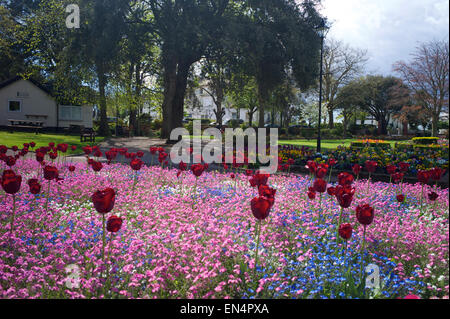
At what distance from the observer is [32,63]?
32.7 meters

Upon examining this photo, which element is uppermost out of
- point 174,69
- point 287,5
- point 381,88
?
point 287,5

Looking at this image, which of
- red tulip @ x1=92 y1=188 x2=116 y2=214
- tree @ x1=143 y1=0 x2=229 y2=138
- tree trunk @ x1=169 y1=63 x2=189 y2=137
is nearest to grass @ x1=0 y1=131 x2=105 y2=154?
tree trunk @ x1=169 y1=63 x2=189 y2=137

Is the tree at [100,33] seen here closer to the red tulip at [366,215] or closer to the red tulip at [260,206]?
the red tulip at [260,206]

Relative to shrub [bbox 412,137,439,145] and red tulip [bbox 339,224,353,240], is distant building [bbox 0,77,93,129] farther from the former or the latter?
red tulip [bbox 339,224,353,240]

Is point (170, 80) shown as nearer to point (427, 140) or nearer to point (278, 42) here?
point (278, 42)

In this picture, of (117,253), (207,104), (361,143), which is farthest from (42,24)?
(207,104)

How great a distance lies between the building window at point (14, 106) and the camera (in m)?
31.8

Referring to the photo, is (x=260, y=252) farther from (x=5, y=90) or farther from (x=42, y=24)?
(x=5, y=90)

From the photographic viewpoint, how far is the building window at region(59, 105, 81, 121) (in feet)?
108

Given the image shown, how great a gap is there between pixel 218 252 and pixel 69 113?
3451 cm

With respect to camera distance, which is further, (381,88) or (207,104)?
(207,104)

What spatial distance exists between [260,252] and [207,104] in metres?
68.4

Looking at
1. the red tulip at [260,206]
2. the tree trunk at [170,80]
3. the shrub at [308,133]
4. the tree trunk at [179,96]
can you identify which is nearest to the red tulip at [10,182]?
the red tulip at [260,206]

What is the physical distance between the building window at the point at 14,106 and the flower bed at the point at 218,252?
31.9 metres
